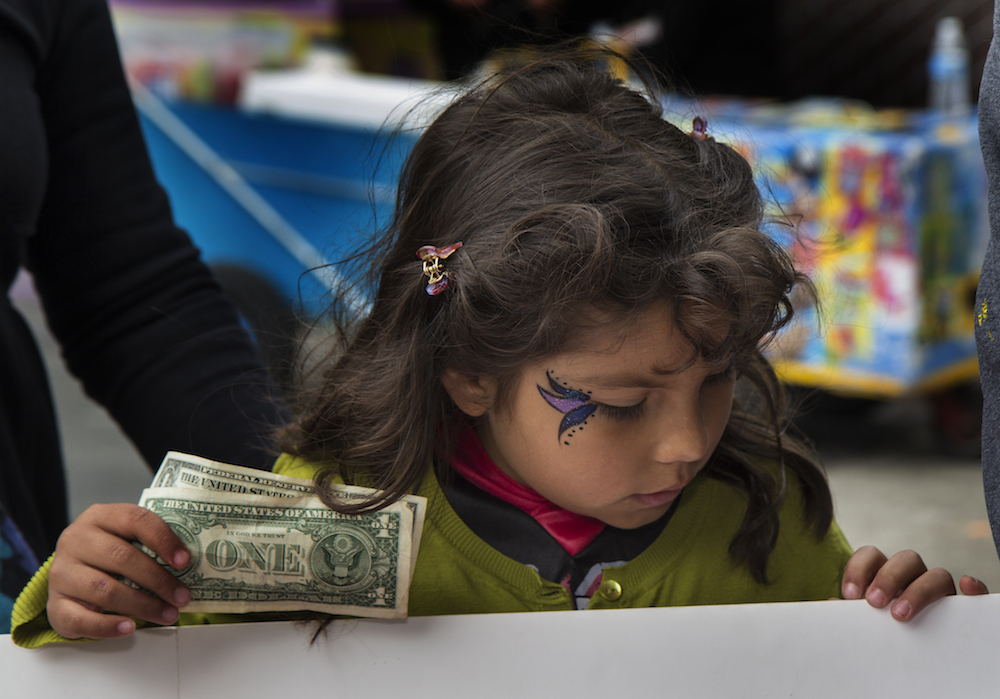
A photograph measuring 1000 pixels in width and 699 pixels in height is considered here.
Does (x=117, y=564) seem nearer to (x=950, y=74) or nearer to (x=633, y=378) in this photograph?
(x=633, y=378)

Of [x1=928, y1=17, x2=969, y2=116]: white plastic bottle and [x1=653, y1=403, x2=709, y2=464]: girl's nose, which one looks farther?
[x1=928, y1=17, x2=969, y2=116]: white plastic bottle

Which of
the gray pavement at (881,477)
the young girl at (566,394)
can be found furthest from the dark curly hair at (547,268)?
the gray pavement at (881,477)

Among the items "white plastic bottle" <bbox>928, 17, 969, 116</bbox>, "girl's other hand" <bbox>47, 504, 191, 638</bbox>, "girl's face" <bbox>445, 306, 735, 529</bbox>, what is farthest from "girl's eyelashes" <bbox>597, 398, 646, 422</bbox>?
"white plastic bottle" <bbox>928, 17, 969, 116</bbox>

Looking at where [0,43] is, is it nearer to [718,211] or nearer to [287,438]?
[287,438]

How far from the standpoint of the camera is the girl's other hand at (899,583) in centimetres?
71

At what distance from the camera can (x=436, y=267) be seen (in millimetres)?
801

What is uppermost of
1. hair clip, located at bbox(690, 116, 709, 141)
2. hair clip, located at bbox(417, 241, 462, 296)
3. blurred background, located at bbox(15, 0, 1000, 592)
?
hair clip, located at bbox(690, 116, 709, 141)

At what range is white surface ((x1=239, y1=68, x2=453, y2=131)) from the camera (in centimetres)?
239

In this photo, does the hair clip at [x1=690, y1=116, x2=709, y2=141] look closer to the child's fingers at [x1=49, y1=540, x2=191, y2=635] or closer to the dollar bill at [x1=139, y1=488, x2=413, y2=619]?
the dollar bill at [x1=139, y1=488, x2=413, y2=619]

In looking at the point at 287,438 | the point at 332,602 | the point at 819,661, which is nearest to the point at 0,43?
the point at 287,438

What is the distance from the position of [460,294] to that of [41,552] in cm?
47

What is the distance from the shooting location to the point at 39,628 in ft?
2.21

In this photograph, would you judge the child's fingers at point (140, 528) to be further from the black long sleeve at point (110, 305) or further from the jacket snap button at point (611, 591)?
the jacket snap button at point (611, 591)

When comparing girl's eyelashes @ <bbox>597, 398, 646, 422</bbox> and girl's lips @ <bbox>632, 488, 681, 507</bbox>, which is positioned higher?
girl's eyelashes @ <bbox>597, 398, 646, 422</bbox>
